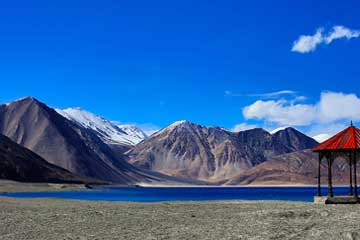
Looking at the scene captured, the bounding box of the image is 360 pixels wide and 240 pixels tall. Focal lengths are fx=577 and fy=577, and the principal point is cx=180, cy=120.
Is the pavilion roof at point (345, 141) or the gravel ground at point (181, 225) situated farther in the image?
the pavilion roof at point (345, 141)

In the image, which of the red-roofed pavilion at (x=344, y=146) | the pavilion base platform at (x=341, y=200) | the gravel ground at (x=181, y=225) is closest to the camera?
the gravel ground at (x=181, y=225)

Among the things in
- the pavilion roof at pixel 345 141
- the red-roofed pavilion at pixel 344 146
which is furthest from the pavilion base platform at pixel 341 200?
the pavilion roof at pixel 345 141

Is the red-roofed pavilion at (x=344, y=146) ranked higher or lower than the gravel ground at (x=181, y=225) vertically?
higher

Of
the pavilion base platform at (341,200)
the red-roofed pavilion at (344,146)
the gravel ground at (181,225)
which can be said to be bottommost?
the gravel ground at (181,225)

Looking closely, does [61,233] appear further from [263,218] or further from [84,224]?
[263,218]

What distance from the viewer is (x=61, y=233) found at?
24.9 metres

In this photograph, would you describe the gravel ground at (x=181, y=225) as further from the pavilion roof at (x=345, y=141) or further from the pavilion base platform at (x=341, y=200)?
the pavilion roof at (x=345, y=141)

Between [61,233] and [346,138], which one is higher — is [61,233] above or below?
below

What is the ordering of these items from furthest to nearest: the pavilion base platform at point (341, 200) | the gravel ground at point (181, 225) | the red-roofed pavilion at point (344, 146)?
1. the pavilion base platform at point (341, 200)
2. the red-roofed pavilion at point (344, 146)
3. the gravel ground at point (181, 225)

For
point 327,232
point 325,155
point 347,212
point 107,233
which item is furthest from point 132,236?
point 325,155

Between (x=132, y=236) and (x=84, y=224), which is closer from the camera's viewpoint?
(x=132, y=236)

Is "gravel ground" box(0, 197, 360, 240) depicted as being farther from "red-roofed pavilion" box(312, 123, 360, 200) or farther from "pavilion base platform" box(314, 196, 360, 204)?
"red-roofed pavilion" box(312, 123, 360, 200)

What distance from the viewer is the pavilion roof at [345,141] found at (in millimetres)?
38344

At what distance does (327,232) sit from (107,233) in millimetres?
9339
